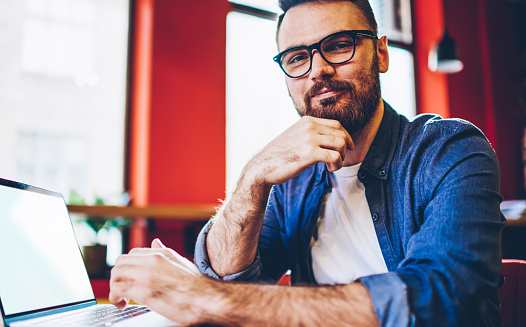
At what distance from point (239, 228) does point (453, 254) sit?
1.75ft

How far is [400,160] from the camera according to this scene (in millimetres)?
1121

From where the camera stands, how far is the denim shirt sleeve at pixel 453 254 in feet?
2.27

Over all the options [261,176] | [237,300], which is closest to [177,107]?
Result: [261,176]

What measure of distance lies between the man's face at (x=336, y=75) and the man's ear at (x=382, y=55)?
0.27ft

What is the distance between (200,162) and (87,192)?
85 cm

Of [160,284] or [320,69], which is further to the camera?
[320,69]

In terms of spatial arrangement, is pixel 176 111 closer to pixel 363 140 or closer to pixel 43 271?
pixel 363 140

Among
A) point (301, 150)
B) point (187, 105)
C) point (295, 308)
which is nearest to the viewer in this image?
point (295, 308)

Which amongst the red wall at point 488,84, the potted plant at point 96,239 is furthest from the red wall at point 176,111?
the red wall at point 488,84

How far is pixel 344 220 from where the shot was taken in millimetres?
1235

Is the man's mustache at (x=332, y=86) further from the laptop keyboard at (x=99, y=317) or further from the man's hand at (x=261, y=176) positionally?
the laptop keyboard at (x=99, y=317)

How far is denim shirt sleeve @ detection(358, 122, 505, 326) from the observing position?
2.27ft

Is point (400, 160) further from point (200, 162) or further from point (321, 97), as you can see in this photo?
point (200, 162)

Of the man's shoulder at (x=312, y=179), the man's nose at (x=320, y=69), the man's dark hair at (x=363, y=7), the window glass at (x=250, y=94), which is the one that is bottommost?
the man's shoulder at (x=312, y=179)
